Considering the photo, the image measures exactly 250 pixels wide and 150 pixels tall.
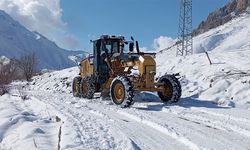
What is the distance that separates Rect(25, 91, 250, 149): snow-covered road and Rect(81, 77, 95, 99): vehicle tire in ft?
13.5

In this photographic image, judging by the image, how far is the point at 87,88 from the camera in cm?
1892

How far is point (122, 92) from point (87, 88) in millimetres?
4165

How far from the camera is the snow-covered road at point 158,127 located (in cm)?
834

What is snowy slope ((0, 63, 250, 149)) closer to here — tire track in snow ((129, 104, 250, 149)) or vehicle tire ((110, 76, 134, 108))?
tire track in snow ((129, 104, 250, 149))

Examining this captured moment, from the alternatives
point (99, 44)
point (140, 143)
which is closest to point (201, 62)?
point (99, 44)

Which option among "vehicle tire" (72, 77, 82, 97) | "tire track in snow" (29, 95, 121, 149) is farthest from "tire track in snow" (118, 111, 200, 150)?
"vehicle tire" (72, 77, 82, 97)

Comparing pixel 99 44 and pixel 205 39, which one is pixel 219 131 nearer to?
pixel 99 44

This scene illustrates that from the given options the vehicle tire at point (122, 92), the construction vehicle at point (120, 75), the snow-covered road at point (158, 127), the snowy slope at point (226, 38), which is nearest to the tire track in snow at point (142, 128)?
the snow-covered road at point (158, 127)

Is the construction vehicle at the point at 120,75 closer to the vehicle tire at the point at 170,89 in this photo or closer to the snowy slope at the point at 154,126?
the vehicle tire at the point at 170,89

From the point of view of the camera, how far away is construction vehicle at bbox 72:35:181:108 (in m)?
15.2

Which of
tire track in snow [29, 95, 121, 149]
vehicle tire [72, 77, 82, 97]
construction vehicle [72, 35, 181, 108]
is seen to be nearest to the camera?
tire track in snow [29, 95, 121, 149]

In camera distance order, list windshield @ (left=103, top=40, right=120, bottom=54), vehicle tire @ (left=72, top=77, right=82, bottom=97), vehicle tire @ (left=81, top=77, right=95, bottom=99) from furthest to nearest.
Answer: vehicle tire @ (left=72, top=77, right=82, bottom=97), vehicle tire @ (left=81, top=77, right=95, bottom=99), windshield @ (left=103, top=40, right=120, bottom=54)

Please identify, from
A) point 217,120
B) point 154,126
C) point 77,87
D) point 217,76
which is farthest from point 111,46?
point 154,126

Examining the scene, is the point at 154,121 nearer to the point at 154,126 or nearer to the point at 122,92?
the point at 154,126
